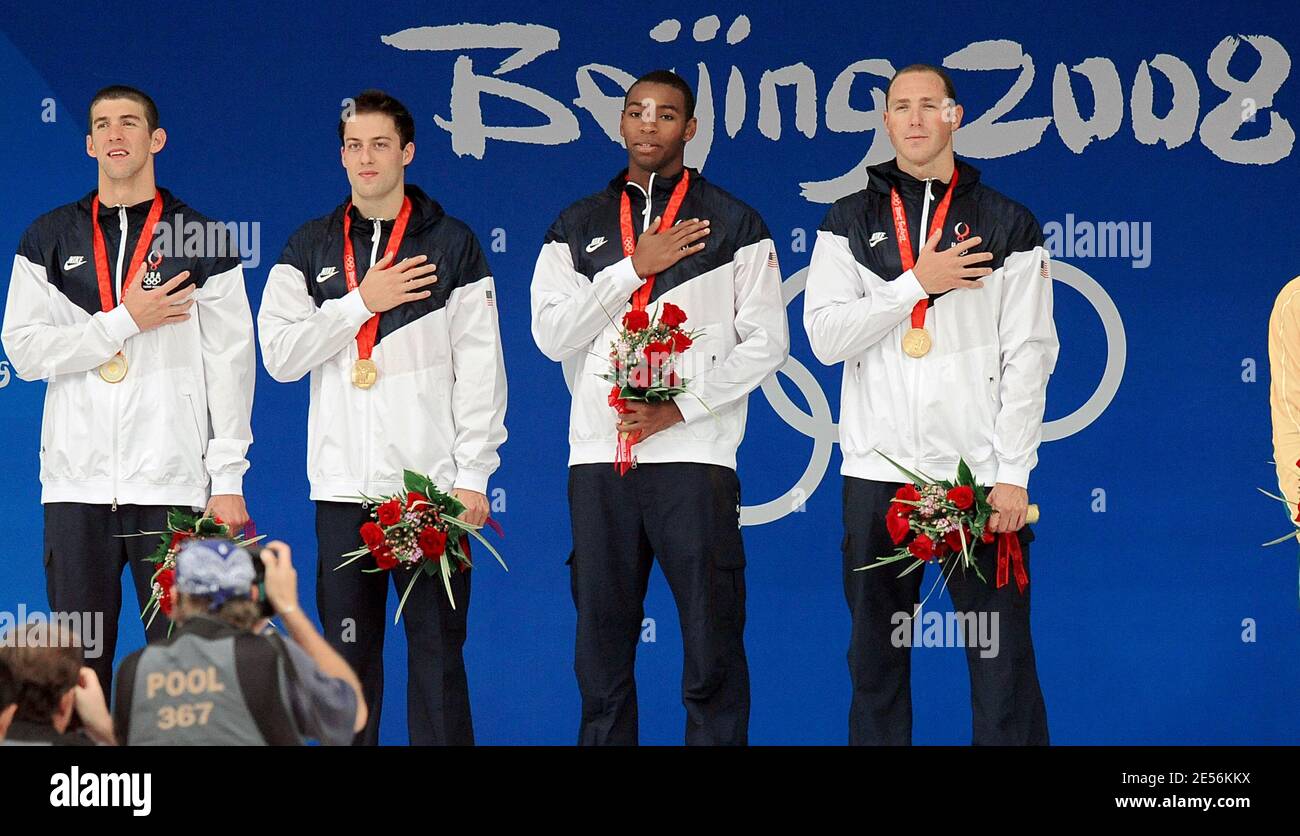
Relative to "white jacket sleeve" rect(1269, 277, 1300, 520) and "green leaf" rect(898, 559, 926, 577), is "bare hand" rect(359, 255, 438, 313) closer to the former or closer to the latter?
"green leaf" rect(898, 559, 926, 577)

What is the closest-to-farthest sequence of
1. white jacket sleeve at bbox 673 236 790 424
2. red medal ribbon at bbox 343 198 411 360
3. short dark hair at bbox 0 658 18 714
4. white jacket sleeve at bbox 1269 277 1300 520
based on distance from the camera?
short dark hair at bbox 0 658 18 714 < white jacket sleeve at bbox 1269 277 1300 520 < white jacket sleeve at bbox 673 236 790 424 < red medal ribbon at bbox 343 198 411 360

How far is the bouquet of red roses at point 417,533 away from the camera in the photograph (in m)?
5.27

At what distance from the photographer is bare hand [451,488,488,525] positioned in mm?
5480

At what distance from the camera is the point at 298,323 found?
5562 millimetres

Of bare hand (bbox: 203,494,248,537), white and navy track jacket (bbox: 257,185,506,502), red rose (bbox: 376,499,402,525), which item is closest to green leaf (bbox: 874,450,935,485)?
white and navy track jacket (bbox: 257,185,506,502)

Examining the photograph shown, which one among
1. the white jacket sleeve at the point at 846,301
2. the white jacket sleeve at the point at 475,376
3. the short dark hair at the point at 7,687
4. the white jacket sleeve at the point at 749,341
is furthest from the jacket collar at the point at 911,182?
the short dark hair at the point at 7,687

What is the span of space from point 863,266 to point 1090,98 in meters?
1.52

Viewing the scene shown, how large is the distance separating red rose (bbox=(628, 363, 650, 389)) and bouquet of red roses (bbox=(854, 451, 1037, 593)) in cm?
77

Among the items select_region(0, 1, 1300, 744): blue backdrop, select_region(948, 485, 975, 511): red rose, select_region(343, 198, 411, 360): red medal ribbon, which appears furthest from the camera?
select_region(0, 1, 1300, 744): blue backdrop

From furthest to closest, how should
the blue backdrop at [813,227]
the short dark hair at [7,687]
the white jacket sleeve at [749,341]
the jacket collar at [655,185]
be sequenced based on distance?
the blue backdrop at [813,227] → the jacket collar at [655,185] → the white jacket sleeve at [749,341] → the short dark hair at [7,687]

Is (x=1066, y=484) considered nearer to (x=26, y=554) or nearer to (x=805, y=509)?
(x=805, y=509)

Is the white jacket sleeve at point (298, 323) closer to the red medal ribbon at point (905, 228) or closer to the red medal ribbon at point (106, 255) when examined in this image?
the red medal ribbon at point (106, 255)

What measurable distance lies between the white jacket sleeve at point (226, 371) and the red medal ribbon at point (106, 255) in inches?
8.4

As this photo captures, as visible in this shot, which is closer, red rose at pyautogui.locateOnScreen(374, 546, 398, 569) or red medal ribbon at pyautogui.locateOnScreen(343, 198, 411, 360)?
red rose at pyautogui.locateOnScreen(374, 546, 398, 569)
